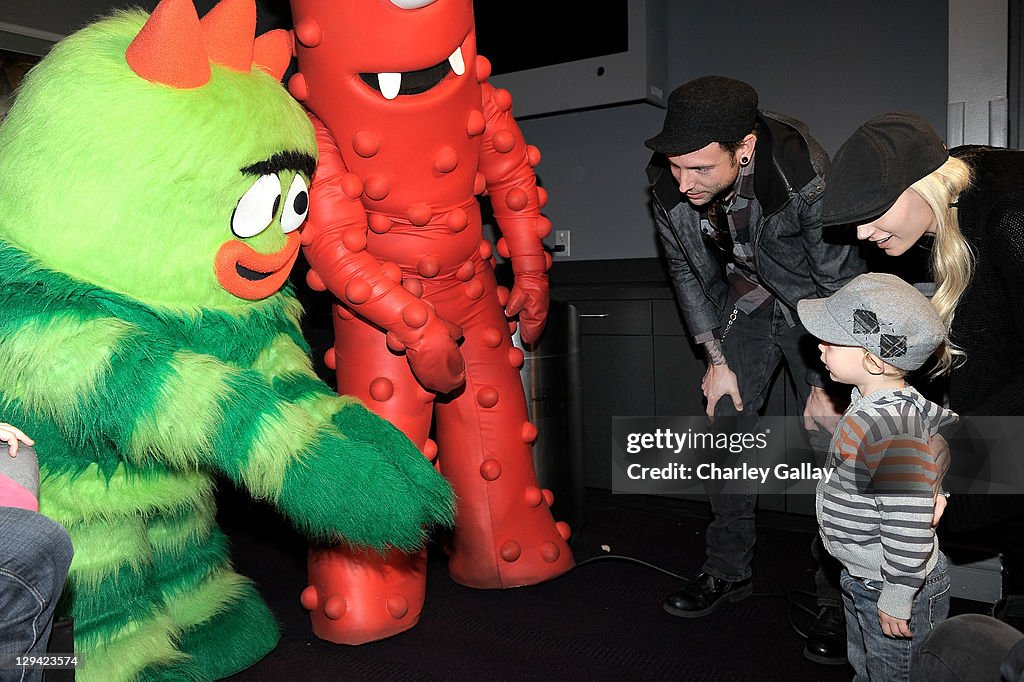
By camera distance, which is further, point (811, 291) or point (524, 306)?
point (524, 306)

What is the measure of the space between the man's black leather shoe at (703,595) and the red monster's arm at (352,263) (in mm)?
856

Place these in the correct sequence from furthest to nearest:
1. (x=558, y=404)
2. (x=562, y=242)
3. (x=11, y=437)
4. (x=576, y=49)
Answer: (x=562, y=242), (x=576, y=49), (x=558, y=404), (x=11, y=437)

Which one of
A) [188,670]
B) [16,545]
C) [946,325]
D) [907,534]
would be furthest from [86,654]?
[946,325]

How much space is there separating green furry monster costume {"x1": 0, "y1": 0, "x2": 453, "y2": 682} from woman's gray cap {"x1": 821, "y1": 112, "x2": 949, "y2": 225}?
0.79m

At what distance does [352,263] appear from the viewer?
60.0 inches

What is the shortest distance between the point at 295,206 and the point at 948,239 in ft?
3.61

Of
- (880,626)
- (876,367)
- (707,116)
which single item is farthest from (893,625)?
(707,116)

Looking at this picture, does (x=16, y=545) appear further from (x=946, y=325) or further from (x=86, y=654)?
(x=946, y=325)

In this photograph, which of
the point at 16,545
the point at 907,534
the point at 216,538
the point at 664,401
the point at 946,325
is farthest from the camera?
the point at 664,401

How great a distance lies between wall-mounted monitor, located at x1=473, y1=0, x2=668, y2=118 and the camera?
9.01 ft

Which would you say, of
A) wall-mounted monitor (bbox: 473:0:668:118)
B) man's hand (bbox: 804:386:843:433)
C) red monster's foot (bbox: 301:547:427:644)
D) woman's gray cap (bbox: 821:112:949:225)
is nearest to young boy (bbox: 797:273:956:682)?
woman's gray cap (bbox: 821:112:949:225)

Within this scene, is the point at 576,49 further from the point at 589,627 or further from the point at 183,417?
the point at 183,417

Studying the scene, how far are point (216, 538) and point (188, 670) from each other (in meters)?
0.27

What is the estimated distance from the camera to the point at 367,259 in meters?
1.54
